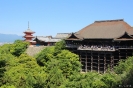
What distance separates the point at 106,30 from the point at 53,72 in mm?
11619

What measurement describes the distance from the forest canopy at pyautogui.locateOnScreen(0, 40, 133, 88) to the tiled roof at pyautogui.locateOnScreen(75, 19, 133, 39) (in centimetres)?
395

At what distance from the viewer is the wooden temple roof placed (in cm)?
3275

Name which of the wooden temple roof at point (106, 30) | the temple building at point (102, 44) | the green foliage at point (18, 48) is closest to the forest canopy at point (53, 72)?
the green foliage at point (18, 48)

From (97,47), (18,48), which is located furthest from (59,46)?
(18,48)

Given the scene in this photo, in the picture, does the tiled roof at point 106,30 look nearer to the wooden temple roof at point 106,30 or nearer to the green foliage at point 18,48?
the wooden temple roof at point 106,30

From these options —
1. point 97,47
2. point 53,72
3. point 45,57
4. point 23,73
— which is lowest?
point 23,73

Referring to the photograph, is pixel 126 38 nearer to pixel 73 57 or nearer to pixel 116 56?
pixel 116 56

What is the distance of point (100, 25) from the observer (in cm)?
3672

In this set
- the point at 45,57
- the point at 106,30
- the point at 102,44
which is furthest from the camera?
the point at 45,57

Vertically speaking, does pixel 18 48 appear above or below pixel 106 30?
below

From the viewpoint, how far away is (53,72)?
27922mm

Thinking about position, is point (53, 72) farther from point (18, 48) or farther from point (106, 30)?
point (18, 48)

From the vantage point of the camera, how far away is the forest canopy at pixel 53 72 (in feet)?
78.3

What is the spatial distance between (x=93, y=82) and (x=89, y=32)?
13.2 meters
